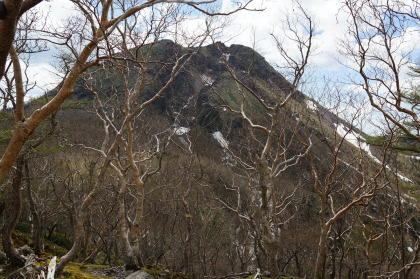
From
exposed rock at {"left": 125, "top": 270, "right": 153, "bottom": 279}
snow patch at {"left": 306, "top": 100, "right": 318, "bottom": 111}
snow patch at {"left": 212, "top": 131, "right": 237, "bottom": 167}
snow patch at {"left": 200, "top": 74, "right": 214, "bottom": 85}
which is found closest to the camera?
exposed rock at {"left": 125, "top": 270, "right": 153, "bottom": 279}

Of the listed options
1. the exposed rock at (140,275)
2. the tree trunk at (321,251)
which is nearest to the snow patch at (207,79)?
the tree trunk at (321,251)

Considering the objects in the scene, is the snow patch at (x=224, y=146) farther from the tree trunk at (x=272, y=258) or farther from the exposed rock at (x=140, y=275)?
the exposed rock at (x=140, y=275)

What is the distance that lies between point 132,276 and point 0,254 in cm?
295

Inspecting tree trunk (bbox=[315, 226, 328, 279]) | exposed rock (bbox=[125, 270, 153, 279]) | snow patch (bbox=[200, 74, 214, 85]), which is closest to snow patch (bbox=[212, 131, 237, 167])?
snow patch (bbox=[200, 74, 214, 85])

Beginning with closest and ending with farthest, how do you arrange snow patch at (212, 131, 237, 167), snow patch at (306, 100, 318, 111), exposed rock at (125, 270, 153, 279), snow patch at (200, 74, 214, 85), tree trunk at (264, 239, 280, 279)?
tree trunk at (264, 239, 280, 279) < exposed rock at (125, 270, 153, 279) < snow patch at (200, 74, 214, 85) < snow patch at (306, 100, 318, 111) < snow patch at (212, 131, 237, 167)

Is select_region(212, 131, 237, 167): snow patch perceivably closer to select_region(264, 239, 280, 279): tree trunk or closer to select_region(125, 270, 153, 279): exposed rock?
select_region(264, 239, 280, 279): tree trunk

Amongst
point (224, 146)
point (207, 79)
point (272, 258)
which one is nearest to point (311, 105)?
point (224, 146)

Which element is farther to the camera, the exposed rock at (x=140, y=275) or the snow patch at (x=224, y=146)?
the snow patch at (x=224, y=146)

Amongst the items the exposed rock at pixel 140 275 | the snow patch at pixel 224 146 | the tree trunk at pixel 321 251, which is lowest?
the exposed rock at pixel 140 275

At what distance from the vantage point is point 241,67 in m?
10.6

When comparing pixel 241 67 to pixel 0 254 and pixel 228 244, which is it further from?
pixel 228 244

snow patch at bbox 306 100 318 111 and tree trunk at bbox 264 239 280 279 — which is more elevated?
snow patch at bbox 306 100 318 111

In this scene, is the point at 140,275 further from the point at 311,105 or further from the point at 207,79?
the point at 311,105

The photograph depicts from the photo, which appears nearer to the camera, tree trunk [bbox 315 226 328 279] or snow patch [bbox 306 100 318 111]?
tree trunk [bbox 315 226 328 279]
